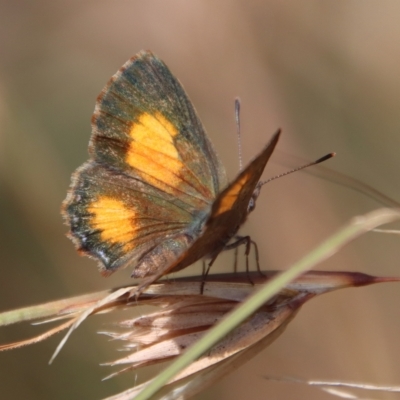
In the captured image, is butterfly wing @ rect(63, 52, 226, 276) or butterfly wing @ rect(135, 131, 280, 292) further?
butterfly wing @ rect(63, 52, 226, 276)

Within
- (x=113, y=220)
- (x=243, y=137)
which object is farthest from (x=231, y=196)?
(x=243, y=137)

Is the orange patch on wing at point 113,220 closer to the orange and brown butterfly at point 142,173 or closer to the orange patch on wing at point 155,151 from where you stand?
the orange and brown butterfly at point 142,173

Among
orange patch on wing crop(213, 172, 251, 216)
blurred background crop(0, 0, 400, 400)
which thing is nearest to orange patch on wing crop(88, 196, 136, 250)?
orange patch on wing crop(213, 172, 251, 216)

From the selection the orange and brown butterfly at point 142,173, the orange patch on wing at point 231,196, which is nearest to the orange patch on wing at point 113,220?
the orange and brown butterfly at point 142,173

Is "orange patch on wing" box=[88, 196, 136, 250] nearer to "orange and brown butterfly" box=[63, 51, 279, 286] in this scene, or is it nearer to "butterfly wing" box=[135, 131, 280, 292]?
"orange and brown butterfly" box=[63, 51, 279, 286]

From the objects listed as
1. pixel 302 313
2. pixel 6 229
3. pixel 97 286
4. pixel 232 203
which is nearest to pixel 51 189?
pixel 6 229

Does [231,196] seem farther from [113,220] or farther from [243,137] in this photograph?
[243,137]

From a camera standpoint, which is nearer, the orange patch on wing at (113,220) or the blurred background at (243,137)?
the orange patch on wing at (113,220)
